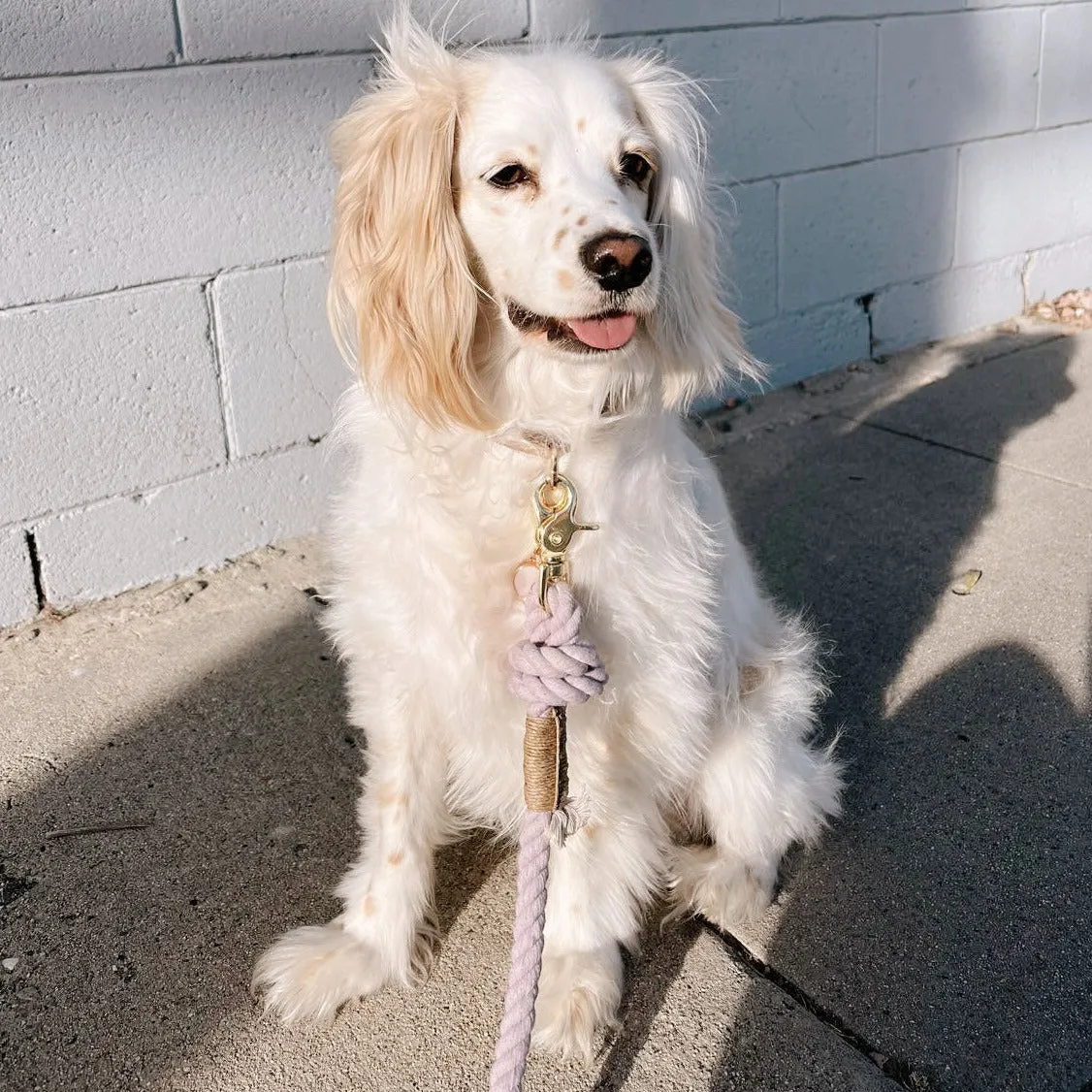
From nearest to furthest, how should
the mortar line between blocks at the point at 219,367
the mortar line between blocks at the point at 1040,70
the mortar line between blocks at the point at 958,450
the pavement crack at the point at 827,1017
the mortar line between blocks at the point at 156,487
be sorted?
1. the pavement crack at the point at 827,1017
2. the mortar line between blocks at the point at 156,487
3. the mortar line between blocks at the point at 219,367
4. the mortar line between blocks at the point at 958,450
5. the mortar line between blocks at the point at 1040,70

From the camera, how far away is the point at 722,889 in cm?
239

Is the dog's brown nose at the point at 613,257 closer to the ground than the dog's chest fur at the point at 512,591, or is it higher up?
higher up

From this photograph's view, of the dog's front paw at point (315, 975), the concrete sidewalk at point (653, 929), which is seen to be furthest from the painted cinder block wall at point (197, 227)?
the dog's front paw at point (315, 975)

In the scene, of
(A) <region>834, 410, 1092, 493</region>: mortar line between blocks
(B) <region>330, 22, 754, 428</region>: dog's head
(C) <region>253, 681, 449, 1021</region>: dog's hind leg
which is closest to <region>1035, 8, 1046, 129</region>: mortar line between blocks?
(A) <region>834, 410, 1092, 493</region>: mortar line between blocks

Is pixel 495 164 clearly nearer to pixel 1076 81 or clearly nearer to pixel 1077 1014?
pixel 1077 1014

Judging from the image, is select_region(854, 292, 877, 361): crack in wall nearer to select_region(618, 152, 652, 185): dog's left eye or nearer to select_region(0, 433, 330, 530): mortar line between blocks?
select_region(0, 433, 330, 530): mortar line between blocks

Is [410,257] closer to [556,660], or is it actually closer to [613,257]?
[613,257]

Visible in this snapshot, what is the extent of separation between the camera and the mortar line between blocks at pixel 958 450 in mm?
4281

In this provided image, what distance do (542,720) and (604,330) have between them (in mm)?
668

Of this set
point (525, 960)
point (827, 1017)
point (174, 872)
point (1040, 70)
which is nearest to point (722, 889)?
point (827, 1017)

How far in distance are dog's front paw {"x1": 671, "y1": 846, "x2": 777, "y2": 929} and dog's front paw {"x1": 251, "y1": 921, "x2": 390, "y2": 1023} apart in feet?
2.12

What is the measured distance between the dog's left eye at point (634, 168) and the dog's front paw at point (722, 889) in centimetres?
138

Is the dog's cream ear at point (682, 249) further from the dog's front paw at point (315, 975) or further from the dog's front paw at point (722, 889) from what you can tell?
the dog's front paw at point (315, 975)

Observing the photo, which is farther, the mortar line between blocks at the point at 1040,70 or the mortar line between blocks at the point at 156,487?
the mortar line between blocks at the point at 1040,70
